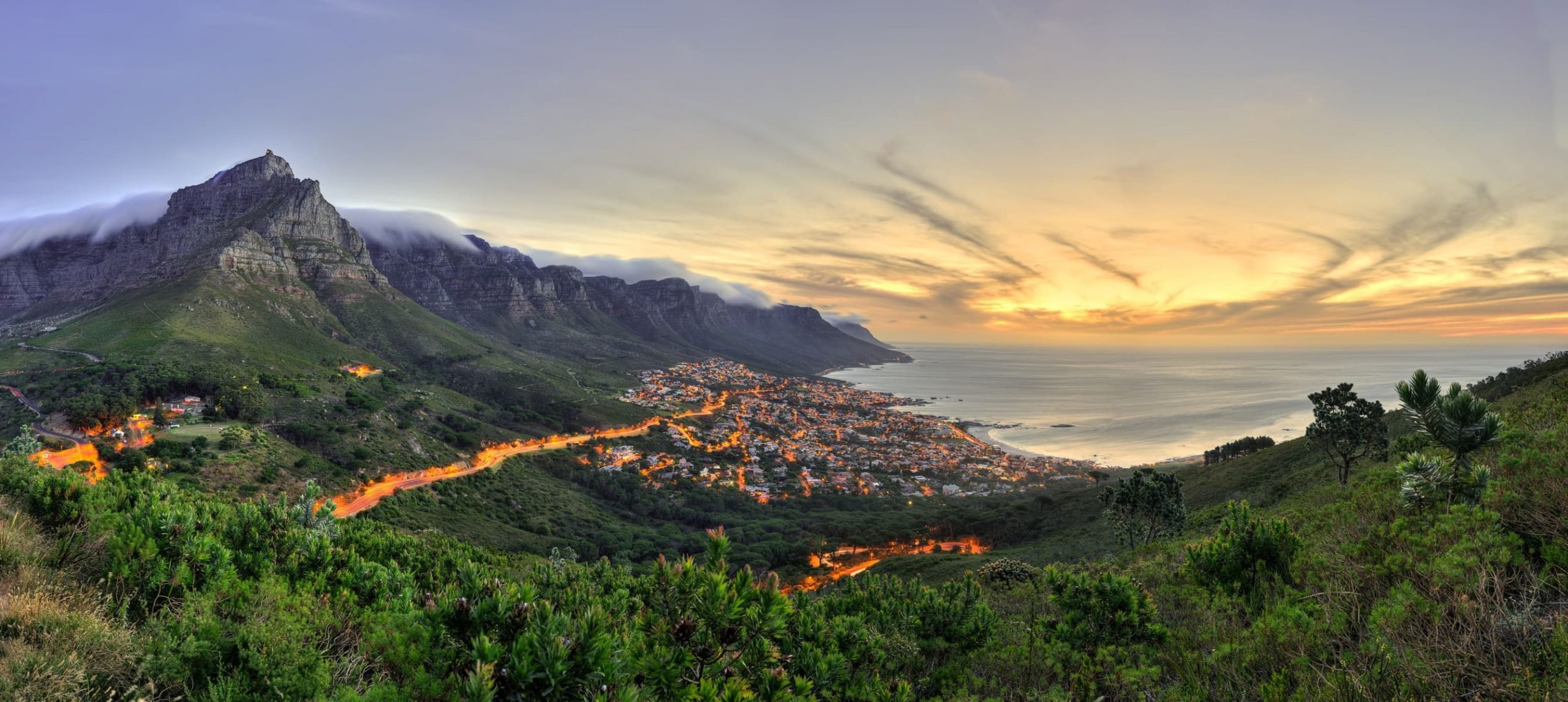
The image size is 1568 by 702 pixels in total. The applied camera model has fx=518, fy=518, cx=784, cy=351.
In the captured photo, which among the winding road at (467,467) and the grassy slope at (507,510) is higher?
the winding road at (467,467)

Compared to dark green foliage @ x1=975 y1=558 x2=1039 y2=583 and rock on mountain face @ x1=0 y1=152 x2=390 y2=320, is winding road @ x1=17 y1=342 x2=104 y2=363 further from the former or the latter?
dark green foliage @ x1=975 y1=558 x2=1039 y2=583

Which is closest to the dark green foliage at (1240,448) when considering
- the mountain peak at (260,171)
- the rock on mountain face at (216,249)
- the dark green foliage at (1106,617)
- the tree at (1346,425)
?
the tree at (1346,425)

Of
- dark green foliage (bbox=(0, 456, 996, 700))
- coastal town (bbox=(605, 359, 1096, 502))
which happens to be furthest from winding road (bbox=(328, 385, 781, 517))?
dark green foliage (bbox=(0, 456, 996, 700))

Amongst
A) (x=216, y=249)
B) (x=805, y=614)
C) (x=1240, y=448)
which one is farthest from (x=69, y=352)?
(x=1240, y=448)

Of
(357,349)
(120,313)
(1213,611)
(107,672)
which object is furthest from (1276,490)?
(120,313)

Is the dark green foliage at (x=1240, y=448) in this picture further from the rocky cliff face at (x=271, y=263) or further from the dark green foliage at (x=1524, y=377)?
the rocky cliff face at (x=271, y=263)

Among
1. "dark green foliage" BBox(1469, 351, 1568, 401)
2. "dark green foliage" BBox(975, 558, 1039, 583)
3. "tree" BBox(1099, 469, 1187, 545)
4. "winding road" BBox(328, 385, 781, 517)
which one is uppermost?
"dark green foliage" BBox(1469, 351, 1568, 401)

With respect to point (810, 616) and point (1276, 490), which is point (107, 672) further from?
point (1276, 490)
